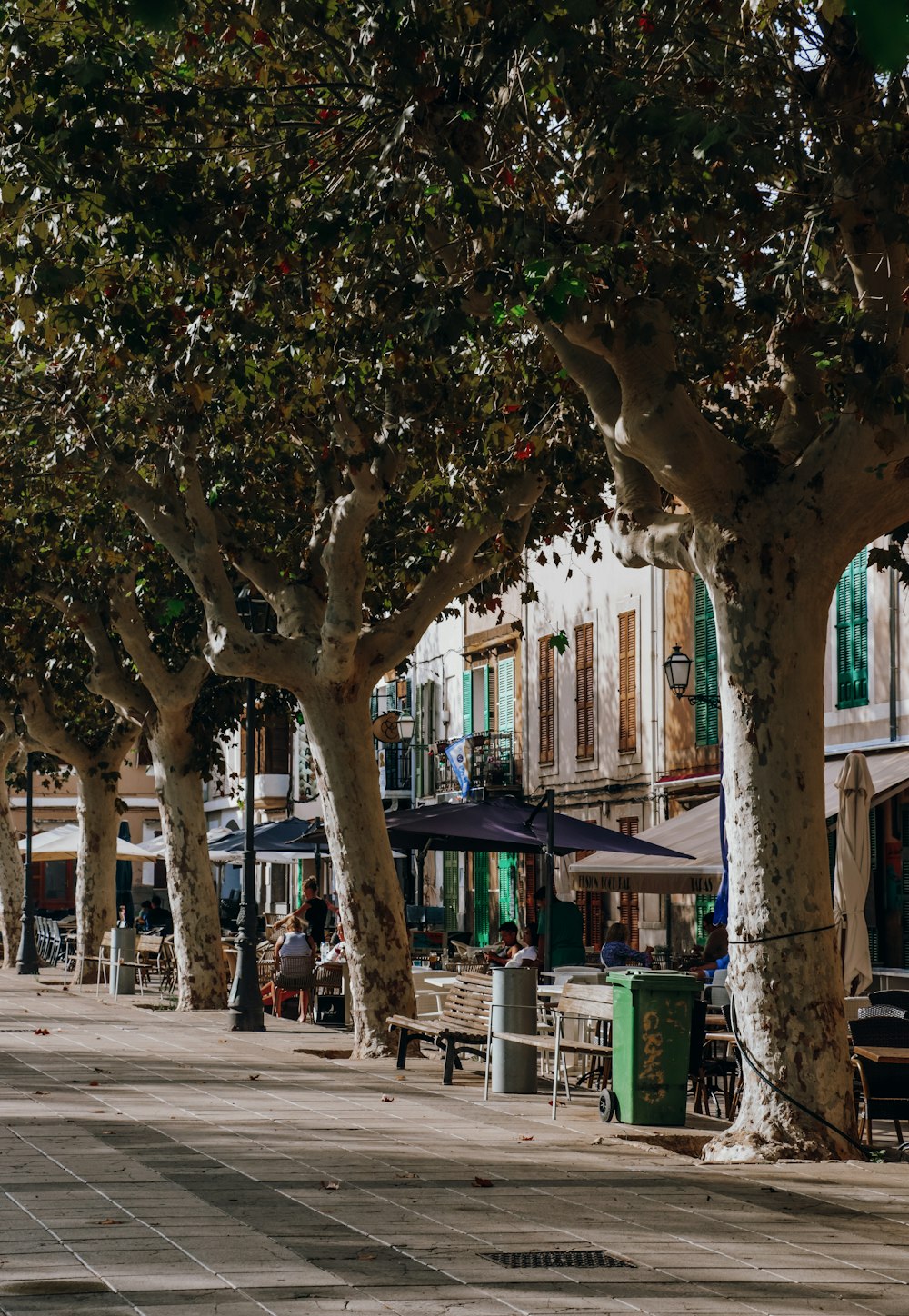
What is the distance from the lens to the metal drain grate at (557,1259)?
7.44 m

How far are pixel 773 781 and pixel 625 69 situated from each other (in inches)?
173

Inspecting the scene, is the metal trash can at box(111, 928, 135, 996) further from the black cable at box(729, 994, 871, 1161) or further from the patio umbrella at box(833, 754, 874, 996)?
the black cable at box(729, 994, 871, 1161)

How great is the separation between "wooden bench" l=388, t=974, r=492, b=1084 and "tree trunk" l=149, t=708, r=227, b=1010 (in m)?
8.55

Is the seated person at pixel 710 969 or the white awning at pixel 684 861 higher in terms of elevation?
the white awning at pixel 684 861

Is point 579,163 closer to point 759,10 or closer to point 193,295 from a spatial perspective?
point 759,10

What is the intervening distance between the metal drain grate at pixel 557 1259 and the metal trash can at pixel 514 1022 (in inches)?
264

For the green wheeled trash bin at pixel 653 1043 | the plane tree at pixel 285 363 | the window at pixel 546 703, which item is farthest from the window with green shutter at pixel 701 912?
the green wheeled trash bin at pixel 653 1043

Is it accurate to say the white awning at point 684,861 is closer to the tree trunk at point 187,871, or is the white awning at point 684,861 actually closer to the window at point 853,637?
the window at point 853,637

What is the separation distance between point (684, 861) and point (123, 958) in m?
11.7

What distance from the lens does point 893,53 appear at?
7.13 feet

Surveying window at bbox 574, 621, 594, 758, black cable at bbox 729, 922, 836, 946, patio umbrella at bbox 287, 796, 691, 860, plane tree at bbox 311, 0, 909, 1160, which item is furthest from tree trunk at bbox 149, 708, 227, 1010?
black cable at bbox 729, 922, 836, 946

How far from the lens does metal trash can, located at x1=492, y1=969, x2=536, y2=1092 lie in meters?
14.5

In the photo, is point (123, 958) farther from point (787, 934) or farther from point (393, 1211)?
point (393, 1211)

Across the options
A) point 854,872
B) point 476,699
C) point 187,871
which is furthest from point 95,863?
point 854,872
